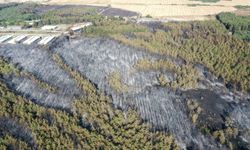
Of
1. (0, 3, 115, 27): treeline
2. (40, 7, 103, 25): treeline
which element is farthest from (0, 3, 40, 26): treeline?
(40, 7, 103, 25): treeline

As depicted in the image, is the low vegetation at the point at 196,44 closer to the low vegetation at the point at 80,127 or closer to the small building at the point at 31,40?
the small building at the point at 31,40

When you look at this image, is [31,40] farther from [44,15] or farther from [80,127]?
[44,15]

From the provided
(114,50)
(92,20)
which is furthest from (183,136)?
(92,20)

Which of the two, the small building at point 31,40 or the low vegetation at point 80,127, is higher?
the small building at point 31,40

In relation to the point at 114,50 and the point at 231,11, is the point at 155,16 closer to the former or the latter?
the point at 231,11

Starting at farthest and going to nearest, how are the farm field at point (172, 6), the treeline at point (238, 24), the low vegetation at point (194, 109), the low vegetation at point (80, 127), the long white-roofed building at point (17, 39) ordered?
the farm field at point (172, 6) → the treeline at point (238, 24) → the long white-roofed building at point (17, 39) → the low vegetation at point (194, 109) → the low vegetation at point (80, 127)

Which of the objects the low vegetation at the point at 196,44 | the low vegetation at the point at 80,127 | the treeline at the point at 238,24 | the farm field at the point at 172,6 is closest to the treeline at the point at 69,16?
the low vegetation at the point at 196,44
